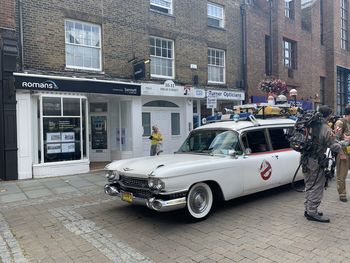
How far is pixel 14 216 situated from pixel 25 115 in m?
4.61

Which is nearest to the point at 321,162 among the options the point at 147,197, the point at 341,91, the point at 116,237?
the point at 147,197

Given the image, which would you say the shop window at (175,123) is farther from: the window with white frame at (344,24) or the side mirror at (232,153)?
the window with white frame at (344,24)

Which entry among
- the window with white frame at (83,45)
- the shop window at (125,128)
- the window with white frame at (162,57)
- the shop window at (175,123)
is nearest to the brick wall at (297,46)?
the shop window at (175,123)

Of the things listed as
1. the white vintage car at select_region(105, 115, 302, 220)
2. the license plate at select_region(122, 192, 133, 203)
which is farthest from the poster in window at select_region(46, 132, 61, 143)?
the license plate at select_region(122, 192, 133, 203)

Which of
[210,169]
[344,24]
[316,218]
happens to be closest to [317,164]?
[316,218]

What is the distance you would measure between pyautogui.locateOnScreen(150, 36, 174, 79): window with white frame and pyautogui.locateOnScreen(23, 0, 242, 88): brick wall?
0.75 ft

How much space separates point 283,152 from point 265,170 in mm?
826

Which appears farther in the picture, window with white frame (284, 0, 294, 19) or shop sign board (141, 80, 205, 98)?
window with white frame (284, 0, 294, 19)

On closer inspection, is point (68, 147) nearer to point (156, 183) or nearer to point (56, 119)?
point (56, 119)

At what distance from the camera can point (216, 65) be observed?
51.4 ft

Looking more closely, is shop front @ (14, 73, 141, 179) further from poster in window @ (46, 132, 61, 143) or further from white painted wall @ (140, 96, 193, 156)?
white painted wall @ (140, 96, 193, 156)

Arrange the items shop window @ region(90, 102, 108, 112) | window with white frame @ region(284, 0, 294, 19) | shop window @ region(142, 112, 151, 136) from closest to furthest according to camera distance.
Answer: shop window @ region(90, 102, 108, 112) < shop window @ region(142, 112, 151, 136) < window with white frame @ region(284, 0, 294, 19)

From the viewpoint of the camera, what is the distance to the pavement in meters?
4.02

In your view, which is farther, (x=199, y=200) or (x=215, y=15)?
(x=215, y=15)
